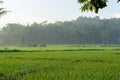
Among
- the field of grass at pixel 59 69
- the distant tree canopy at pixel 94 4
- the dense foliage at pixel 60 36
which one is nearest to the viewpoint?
the field of grass at pixel 59 69

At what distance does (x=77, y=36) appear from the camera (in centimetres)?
14750

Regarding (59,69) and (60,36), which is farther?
(60,36)

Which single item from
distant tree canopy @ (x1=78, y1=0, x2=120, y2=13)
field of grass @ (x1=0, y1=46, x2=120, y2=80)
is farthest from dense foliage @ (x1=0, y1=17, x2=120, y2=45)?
distant tree canopy @ (x1=78, y1=0, x2=120, y2=13)

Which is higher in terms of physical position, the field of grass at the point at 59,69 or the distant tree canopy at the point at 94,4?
the distant tree canopy at the point at 94,4

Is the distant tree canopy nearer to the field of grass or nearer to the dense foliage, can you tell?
the field of grass

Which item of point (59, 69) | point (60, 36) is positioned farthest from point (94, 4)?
point (60, 36)

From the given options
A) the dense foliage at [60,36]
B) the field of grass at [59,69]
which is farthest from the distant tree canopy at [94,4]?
the dense foliage at [60,36]

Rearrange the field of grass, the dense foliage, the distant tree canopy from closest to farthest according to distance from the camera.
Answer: the field of grass, the distant tree canopy, the dense foliage

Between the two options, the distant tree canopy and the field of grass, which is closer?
the field of grass

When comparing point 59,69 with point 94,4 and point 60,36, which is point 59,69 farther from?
point 60,36

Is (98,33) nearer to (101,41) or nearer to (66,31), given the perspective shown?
(101,41)

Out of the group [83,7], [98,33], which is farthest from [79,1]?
[98,33]

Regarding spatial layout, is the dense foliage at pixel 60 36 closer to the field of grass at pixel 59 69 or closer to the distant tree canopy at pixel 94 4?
the field of grass at pixel 59 69

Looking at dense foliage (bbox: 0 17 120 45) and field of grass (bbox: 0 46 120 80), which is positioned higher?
dense foliage (bbox: 0 17 120 45)
